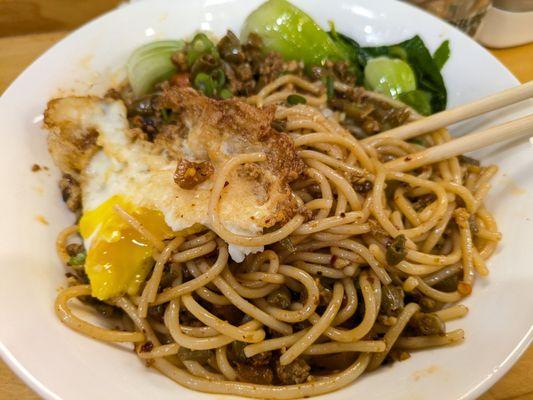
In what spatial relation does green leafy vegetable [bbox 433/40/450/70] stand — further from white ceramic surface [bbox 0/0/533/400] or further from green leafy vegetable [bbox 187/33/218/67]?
green leafy vegetable [bbox 187/33/218/67]

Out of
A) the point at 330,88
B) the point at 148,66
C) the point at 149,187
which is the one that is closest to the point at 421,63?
the point at 330,88

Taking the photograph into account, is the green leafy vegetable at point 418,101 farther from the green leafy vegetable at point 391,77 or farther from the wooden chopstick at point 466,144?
the wooden chopstick at point 466,144

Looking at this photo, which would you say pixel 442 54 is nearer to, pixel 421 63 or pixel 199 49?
pixel 421 63

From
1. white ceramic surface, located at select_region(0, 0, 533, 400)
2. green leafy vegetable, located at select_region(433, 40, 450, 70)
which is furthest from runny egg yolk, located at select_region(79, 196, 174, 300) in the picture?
green leafy vegetable, located at select_region(433, 40, 450, 70)

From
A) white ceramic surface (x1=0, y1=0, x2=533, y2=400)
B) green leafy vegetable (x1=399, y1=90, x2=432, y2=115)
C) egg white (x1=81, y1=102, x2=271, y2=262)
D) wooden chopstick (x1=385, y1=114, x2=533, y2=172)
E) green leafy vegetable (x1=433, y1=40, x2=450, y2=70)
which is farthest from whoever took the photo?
green leafy vegetable (x1=433, y1=40, x2=450, y2=70)

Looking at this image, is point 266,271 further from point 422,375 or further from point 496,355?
point 496,355

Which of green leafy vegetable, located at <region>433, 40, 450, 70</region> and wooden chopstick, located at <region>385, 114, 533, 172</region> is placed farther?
green leafy vegetable, located at <region>433, 40, 450, 70</region>

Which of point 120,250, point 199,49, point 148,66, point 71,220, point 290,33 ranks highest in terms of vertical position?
point 290,33

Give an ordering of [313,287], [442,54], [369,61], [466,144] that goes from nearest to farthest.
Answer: [313,287] → [466,144] → [442,54] → [369,61]
